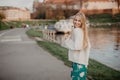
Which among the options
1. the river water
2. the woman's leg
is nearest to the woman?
the woman's leg

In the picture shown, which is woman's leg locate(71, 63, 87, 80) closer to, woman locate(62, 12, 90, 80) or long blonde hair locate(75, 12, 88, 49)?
woman locate(62, 12, 90, 80)

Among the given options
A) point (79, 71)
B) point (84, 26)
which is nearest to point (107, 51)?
point (79, 71)

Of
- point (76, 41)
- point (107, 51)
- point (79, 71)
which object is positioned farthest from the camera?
point (107, 51)

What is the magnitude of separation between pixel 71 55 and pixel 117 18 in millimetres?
51749

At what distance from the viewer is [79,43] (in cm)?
462

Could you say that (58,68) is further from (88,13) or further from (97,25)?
(97,25)

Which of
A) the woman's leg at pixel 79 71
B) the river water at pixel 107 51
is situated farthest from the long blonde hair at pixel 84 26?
the river water at pixel 107 51

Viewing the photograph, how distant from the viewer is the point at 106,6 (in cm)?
5581

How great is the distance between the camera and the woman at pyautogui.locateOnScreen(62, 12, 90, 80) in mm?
4613

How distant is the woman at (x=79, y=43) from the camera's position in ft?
15.1

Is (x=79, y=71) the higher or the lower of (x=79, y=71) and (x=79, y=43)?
the lower

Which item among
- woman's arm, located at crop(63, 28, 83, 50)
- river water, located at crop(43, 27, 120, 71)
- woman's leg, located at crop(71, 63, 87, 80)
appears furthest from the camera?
river water, located at crop(43, 27, 120, 71)

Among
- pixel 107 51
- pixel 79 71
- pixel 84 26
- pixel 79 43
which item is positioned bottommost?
pixel 107 51

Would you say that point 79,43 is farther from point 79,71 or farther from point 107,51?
point 107,51
